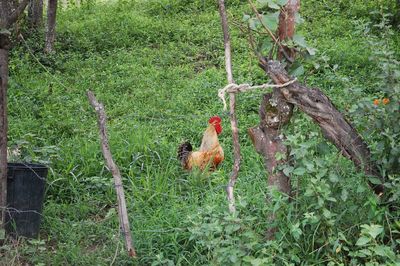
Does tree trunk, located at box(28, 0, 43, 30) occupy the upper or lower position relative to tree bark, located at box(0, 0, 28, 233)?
lower

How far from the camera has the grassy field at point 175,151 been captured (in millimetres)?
3867

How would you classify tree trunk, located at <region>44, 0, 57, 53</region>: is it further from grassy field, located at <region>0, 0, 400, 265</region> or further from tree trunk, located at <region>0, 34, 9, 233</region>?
tree trunk, located at <region>0, 34, 9, 233</region>

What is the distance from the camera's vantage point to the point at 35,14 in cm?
1179

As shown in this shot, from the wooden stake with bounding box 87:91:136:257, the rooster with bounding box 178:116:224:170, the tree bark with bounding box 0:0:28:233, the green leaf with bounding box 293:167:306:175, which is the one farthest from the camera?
the rooster with bounding box 178:116:224:170

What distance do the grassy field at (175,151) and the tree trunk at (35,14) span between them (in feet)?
1.35

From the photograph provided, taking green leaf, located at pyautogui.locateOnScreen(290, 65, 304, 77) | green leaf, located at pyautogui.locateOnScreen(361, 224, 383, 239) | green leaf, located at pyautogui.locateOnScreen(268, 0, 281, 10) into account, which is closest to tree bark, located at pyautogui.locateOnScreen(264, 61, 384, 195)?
green leaf, located at pyautogui.locateOnScreen(290, 65, 304, 77)

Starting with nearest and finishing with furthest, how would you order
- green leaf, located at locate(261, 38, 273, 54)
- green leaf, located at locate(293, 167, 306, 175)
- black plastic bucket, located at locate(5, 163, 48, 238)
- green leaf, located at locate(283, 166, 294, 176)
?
green leaf, located at locate(293, 167, 306, 175) → green leaf, located at locate(283, 166, 294, 176) → green leaf, located at locate(261, 38, 273, 54) → black plastic bucket, located at locate(5, 163, 48, 238)

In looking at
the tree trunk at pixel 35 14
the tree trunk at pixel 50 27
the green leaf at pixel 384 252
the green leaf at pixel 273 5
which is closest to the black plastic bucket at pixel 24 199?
the green leaf at pixel 273 5

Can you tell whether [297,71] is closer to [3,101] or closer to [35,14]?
[3,101]

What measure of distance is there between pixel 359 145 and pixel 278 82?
607 mm

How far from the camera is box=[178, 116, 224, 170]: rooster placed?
5.91 metres

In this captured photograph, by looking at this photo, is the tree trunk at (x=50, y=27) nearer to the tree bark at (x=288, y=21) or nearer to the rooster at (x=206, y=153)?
the rooster at (x=206, y=153)

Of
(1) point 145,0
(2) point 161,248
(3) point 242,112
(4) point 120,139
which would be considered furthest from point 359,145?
(1) point 145,0

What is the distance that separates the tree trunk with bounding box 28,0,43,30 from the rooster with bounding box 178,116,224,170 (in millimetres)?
6296
